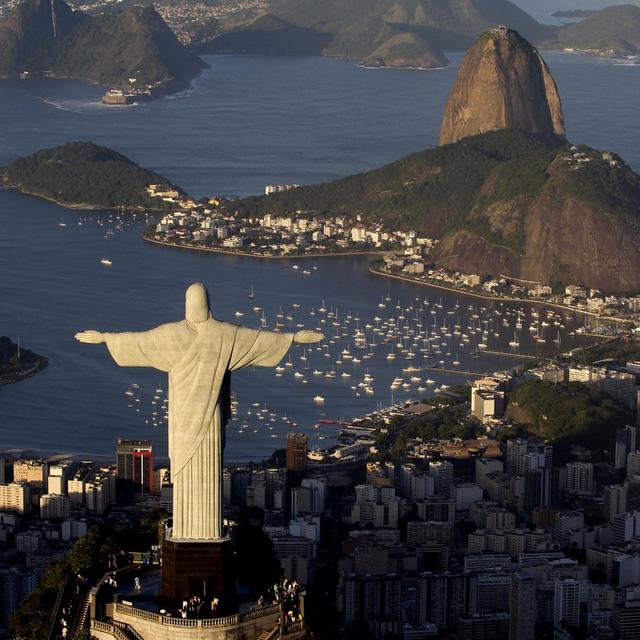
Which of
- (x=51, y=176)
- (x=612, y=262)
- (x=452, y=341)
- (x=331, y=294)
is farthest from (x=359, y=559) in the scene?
(x=51, y=176)

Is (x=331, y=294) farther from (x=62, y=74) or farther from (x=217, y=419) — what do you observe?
(x=62, y=74)

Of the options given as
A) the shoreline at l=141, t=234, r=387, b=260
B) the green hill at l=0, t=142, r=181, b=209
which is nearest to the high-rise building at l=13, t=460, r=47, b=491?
the shoreline at l=141, t=234, r=387, b=260

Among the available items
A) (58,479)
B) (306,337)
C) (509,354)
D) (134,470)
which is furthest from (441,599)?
(509,354)

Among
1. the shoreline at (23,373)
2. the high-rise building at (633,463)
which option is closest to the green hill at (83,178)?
the shoreline at (23,373)

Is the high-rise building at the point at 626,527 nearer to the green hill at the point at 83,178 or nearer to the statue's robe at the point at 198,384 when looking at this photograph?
the statue's robe at the point at 198,384

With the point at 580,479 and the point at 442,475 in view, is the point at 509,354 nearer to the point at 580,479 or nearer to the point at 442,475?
the point at 580,479

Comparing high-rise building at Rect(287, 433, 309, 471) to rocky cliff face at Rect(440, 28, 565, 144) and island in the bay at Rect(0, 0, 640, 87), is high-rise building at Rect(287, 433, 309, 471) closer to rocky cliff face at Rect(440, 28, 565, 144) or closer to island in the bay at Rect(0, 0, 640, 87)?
rocky cliff face at Rect(440, 28, 565, 144)
